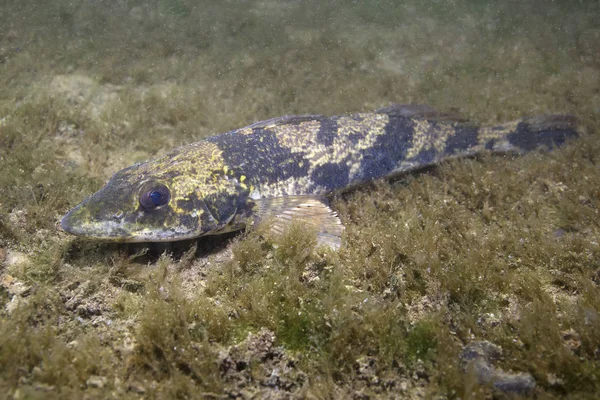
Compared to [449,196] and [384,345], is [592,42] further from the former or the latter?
[384,345]

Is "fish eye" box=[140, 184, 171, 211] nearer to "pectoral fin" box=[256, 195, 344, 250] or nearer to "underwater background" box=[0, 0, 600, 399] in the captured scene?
"underwater background" box=[0, 0, 600, 399]

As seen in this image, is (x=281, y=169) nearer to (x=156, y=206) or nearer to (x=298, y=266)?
(x=298, y=266)

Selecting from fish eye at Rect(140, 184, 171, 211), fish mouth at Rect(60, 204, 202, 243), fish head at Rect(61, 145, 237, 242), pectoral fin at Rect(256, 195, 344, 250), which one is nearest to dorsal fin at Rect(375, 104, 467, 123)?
pectoral fin at Rect(256, 195, 344, 250)

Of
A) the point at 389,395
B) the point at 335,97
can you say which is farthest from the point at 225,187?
the point at 335,97

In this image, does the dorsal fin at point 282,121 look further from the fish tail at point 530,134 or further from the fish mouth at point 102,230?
the fish tail at point 530,134

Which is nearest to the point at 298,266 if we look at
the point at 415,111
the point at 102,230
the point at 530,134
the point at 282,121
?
the point at 102,230

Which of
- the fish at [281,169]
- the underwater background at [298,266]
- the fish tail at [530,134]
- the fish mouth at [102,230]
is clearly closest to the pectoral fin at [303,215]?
the fish at [281,169]
